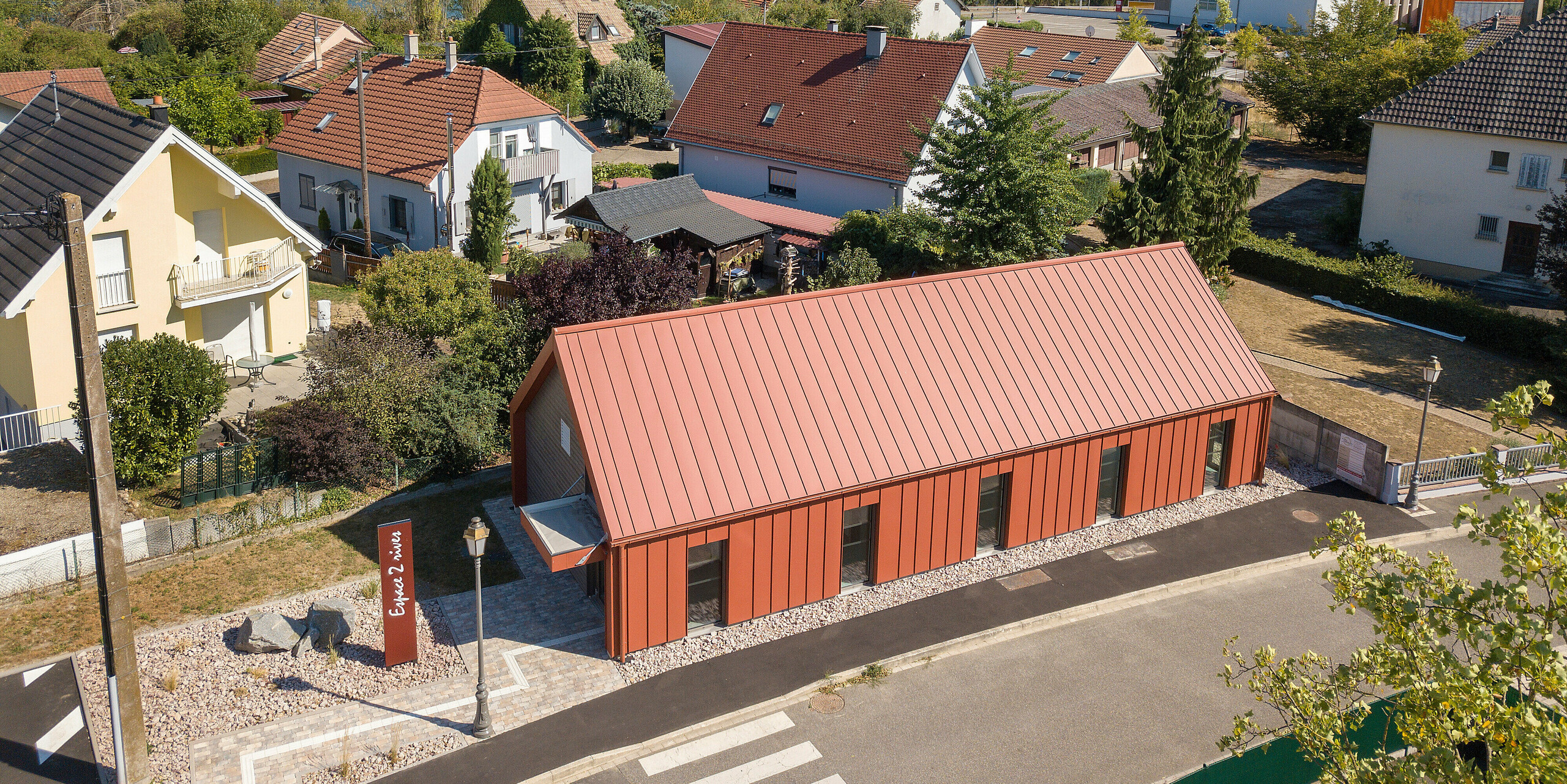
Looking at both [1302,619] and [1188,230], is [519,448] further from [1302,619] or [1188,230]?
[1188,230]

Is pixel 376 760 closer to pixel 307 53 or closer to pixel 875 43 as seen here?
pixel 875 43

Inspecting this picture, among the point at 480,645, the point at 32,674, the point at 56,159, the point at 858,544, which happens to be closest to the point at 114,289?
the point at 56,159

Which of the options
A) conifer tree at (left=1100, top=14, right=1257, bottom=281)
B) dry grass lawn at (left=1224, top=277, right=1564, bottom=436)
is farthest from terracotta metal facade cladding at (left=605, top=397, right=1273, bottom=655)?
conifer tree at (left=1100, top=14, right=1257, bottom=281)

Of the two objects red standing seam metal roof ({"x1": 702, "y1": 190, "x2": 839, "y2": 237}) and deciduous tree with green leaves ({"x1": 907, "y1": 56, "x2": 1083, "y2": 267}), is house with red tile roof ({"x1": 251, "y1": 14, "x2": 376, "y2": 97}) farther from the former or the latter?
deciduous tree with green leaves ({"x1": 907, "y1": 56, "x2": 1083, "y2": 267})

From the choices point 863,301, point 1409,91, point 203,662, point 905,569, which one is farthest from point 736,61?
point 203,662

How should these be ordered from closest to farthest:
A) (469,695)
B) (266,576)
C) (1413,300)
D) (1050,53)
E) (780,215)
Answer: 1. (469,695)
2. (266,576)
3. (1413,300)
4. (780,215)
5. (1050,53)

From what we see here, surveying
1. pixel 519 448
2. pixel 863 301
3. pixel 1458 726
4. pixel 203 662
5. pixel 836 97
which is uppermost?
pixel 836 97

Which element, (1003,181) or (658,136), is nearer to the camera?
(1003,181)
